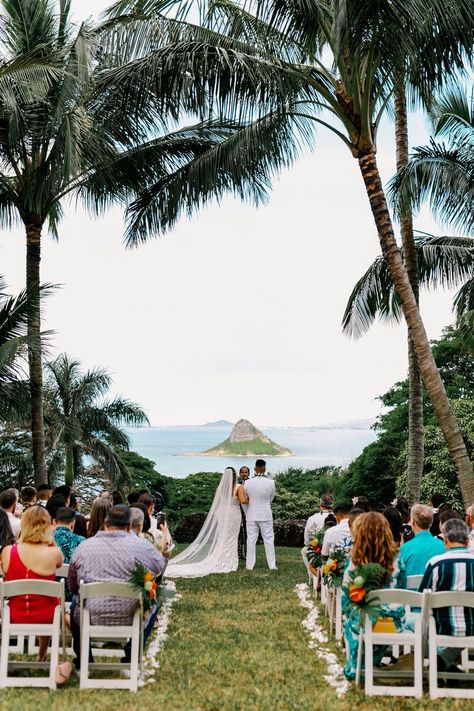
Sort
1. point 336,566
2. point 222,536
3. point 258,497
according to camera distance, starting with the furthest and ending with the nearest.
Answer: point 222,536
point 258,497
point 336,566

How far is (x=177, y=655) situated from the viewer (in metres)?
8.05

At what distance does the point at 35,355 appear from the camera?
15039 mm

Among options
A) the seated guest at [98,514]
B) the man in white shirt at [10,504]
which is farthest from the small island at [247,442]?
the seated guest at [98,514]

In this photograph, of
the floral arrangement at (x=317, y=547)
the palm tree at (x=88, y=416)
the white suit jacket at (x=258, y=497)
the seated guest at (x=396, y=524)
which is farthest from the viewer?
the palm tree at (x=88, y=416)

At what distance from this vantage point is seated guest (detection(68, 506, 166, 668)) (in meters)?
7.05

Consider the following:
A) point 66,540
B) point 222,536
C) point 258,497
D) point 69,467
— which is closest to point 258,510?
point 258,497

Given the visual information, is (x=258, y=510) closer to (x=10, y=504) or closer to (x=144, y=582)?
(x=10, y=504)

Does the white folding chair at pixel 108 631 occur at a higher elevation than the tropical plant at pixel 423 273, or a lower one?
lower

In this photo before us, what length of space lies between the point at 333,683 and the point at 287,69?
339 inches

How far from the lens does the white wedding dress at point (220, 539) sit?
1522 centimetres

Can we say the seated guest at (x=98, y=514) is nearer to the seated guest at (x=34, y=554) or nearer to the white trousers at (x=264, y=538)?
the seated guest at (x=34, y=554)

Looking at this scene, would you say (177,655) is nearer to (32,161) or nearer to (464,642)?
(464,642)

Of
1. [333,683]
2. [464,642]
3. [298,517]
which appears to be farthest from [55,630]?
[298,517]

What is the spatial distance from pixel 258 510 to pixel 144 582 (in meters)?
8.37
